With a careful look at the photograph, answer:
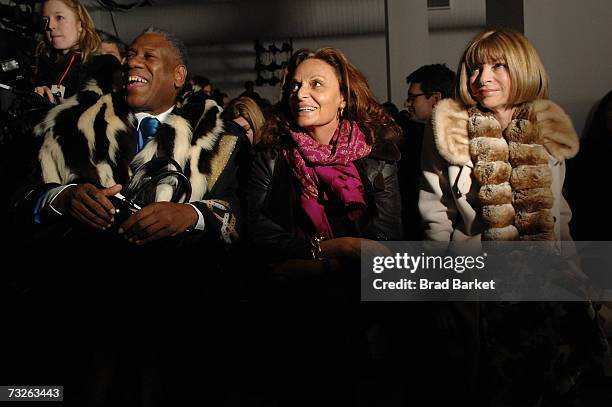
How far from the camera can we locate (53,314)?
93.6 inches

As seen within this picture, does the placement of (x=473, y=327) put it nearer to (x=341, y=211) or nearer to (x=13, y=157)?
(x=341, y=211)

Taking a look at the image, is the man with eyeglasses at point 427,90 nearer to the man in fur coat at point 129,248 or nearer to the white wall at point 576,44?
the white wall at point 576,44

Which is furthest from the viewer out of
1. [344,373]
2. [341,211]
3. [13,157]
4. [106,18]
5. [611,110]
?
[106,18]

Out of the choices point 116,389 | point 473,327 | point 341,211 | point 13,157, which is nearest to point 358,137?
point 341,211

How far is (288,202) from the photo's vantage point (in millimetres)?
2494

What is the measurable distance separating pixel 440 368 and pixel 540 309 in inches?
17.2

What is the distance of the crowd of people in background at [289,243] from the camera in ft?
7.62

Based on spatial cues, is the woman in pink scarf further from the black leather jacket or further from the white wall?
the white wall

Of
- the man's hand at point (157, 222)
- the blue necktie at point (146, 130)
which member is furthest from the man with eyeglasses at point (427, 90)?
the man's hand at point (157, 222)

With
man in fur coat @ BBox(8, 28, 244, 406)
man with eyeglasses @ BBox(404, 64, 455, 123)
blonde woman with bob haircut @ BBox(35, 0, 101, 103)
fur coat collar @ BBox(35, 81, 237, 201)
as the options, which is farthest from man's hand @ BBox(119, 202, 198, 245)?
man with eyeglasses @ BBox(404, 64, 455, 123)

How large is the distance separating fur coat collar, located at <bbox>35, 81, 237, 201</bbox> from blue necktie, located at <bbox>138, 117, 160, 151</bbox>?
3 centimetres

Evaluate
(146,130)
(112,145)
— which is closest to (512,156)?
(146,130)

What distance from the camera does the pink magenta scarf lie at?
2.46m

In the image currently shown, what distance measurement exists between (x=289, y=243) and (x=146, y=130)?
76 cm
